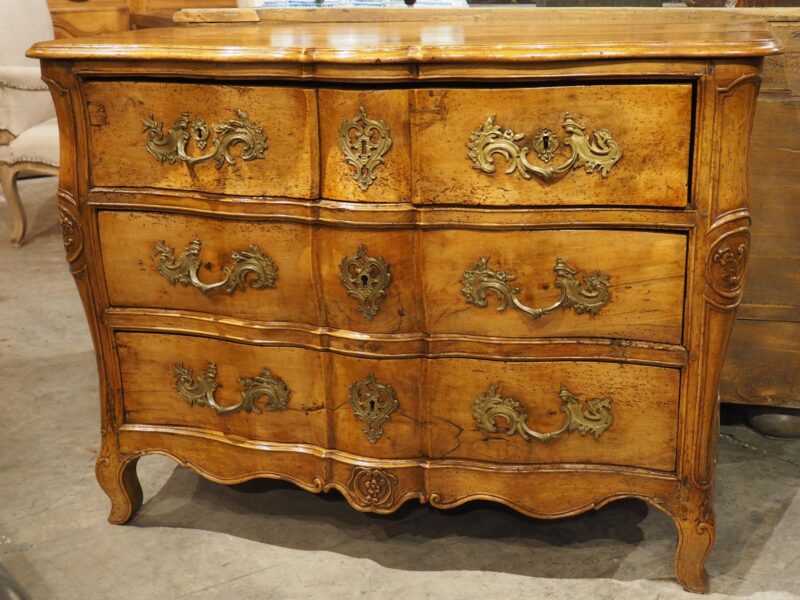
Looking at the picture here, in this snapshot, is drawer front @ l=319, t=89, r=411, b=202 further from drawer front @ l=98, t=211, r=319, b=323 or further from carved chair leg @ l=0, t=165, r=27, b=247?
carved chair leg @ l=0, t=165, r=27, b=247

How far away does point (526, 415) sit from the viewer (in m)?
1.75

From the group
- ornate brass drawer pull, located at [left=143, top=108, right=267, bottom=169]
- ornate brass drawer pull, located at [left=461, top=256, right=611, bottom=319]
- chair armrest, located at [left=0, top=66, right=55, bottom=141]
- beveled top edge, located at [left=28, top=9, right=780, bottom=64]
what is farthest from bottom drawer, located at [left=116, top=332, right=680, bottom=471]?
chair armrest, located at [left=0, top=66, right=55, bottom=141]

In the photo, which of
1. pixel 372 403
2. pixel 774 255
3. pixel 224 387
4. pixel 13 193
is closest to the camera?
pixel 372 403

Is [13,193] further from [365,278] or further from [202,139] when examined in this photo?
[365,278]

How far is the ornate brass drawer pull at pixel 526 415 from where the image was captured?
67.9 inches

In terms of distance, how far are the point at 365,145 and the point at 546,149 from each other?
295 millimetres

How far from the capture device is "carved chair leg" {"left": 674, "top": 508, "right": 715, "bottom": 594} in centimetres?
176

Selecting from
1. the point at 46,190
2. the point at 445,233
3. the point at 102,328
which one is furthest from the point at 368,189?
the point at 46,190

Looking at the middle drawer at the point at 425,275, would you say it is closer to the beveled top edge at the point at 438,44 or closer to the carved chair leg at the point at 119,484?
the beveled top edge at the point at 438,44

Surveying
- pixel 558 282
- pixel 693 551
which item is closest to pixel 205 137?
pixel 558 282

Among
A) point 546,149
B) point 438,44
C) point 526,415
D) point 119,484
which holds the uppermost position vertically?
point 438,44

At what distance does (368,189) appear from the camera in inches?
64.4

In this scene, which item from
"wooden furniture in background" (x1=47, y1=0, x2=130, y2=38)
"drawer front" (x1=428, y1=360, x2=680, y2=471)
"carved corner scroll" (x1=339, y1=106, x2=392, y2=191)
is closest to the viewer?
"carved corner scroll" (x1=339, y1=106, x2=392, y2=191)

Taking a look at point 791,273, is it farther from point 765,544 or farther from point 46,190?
point 46,190
